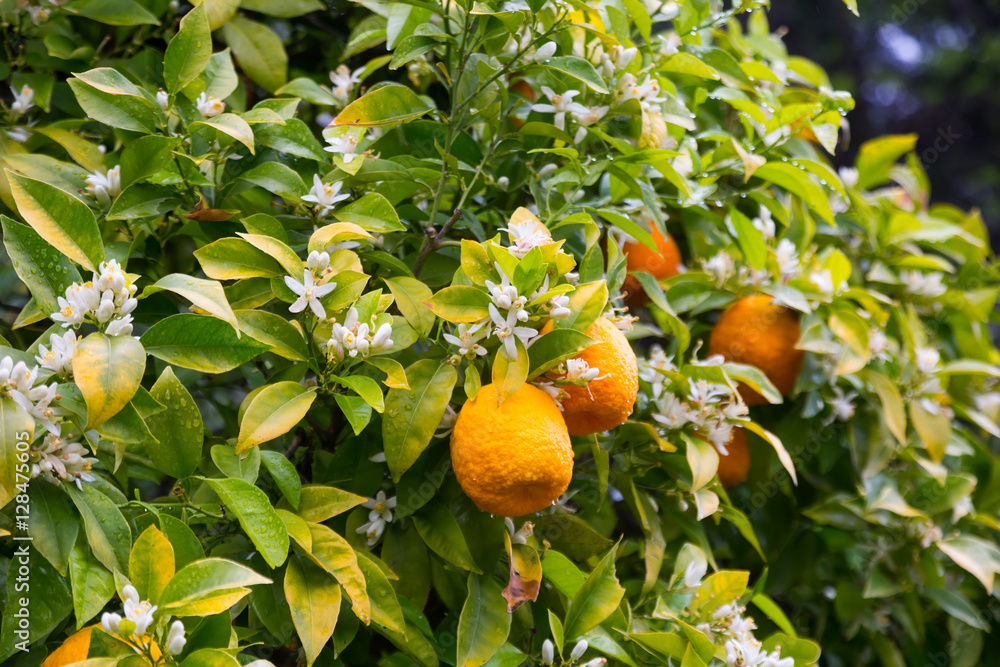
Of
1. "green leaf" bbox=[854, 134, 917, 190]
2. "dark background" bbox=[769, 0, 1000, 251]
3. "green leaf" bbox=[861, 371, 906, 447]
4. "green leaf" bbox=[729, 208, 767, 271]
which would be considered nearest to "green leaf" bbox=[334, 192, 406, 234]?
"green leaf" bbox=[729, 208, 767, 271]

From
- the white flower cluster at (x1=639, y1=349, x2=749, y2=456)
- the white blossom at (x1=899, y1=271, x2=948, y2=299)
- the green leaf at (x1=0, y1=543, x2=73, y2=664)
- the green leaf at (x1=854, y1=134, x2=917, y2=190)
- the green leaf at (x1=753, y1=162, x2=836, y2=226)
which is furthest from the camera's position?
the green leaf at (x1=854, y1=134, x2=917, y2=190)

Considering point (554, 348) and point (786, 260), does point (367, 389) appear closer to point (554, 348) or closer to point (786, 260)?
point (554, 348)

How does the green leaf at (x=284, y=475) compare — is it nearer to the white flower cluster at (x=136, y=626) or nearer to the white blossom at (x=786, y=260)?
the white flower cluster at (x=136, y=626)

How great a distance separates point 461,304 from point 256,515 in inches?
11.3

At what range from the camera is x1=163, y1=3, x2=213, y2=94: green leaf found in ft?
Answer: 3.18

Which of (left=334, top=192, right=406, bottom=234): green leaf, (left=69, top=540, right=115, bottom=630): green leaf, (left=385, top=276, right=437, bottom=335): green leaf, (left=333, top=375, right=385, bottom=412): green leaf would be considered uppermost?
(left=334, top=192, right=406, bottom=234): green leaf

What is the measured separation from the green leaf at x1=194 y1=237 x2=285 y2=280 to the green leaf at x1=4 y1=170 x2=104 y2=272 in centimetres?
10

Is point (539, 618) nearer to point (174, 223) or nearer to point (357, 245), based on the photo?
point (357, 245)

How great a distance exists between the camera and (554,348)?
845 mm

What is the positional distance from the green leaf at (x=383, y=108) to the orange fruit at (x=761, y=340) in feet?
2.01

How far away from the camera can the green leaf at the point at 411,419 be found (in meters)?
0.85

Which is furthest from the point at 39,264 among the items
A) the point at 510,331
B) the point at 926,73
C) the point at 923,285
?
the point at 926,73

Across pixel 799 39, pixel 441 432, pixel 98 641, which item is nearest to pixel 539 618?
pixel 441 432

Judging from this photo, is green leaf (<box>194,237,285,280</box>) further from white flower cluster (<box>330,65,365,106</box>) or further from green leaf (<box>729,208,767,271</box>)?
green leaf (<box>729,208,767,271</box>)
